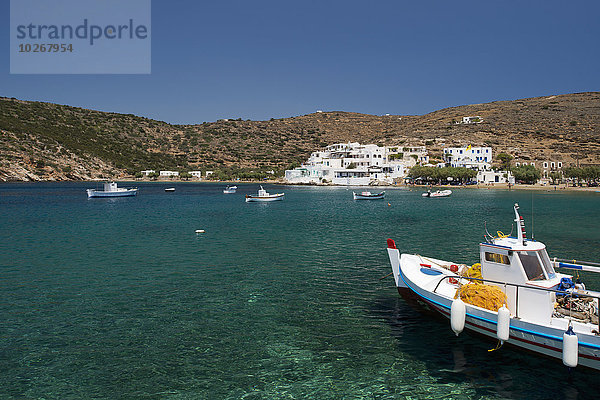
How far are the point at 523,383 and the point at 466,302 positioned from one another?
279cm

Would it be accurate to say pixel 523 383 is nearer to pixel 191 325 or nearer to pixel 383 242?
pixel 191 325

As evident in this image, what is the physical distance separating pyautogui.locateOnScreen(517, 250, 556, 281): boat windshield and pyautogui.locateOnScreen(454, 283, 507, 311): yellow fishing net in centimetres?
113

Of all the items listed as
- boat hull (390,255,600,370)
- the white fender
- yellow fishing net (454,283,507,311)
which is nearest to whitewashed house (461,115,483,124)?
the white fender

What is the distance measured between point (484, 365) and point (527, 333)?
1.52 meters

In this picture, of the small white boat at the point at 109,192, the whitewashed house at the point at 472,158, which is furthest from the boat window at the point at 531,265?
the whitewashed house at the point at 472,158

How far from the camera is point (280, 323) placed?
14.6 meters

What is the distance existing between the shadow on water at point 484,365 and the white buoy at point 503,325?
0.88 m

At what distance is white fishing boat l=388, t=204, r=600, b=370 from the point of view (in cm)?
1081

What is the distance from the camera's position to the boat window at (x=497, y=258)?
1311 cm

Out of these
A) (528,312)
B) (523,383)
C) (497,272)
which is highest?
(497,272)

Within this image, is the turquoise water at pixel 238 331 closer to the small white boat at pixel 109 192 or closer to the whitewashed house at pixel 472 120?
the small white boat at pixel 109 192

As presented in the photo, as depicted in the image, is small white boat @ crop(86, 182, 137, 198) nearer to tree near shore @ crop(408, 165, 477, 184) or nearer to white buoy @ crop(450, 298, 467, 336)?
white buoy @ crop(450, 298, 467, 336)

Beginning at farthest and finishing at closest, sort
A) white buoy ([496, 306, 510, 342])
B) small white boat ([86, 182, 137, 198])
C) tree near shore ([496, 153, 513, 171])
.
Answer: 1. tree near shore ([496, 153, 513, 171])
2. small white boat ([86, 182, 137, 198])
3. white buoy ([496, 306, 510, 342])

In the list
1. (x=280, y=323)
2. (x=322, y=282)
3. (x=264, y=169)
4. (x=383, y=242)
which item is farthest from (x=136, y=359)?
(x=264, y=169)
